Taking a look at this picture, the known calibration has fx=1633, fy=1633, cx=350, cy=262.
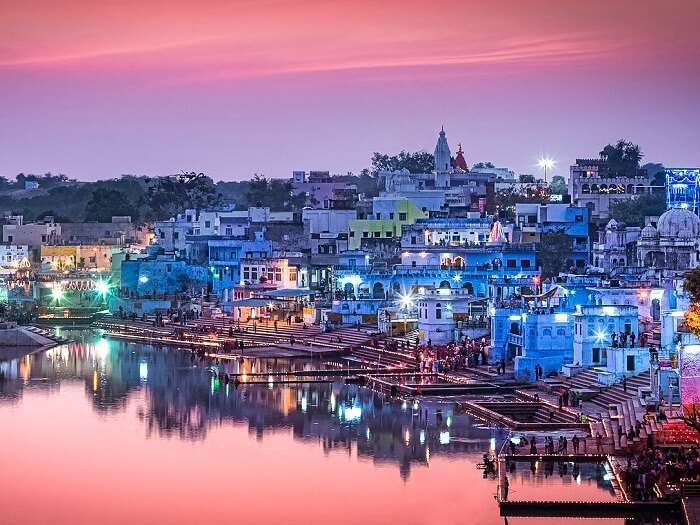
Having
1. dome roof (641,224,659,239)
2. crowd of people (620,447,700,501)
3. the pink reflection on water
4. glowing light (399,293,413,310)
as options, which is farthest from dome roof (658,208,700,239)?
crowd of people (620,447,700,501)

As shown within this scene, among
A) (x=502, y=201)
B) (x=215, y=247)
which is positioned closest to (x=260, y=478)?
(x=215, y=247)

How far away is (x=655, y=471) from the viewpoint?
96.6 feet

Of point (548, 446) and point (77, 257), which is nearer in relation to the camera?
point (548, 446)

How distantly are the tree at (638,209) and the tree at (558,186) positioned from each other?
9.12m

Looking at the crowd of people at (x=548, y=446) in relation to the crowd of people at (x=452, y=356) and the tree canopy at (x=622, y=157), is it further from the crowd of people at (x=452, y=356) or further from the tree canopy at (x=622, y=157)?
the tree canopy at (x=622, y=157)

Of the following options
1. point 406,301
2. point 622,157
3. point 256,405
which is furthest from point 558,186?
point 256,405

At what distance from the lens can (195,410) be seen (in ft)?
139

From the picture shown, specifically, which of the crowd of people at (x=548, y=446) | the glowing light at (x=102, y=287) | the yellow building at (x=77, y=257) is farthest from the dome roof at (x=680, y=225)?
the yellow building at (x=77, y=257)

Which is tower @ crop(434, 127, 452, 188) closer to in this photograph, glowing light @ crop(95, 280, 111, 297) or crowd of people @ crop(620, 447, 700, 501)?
glowing light @ crop(95, 280, 111, 297)

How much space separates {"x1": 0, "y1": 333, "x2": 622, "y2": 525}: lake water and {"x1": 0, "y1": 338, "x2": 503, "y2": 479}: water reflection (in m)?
0.06

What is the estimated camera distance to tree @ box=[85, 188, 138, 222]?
10244 cm

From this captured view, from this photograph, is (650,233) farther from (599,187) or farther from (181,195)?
(181,195)

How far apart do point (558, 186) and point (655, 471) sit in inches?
3015

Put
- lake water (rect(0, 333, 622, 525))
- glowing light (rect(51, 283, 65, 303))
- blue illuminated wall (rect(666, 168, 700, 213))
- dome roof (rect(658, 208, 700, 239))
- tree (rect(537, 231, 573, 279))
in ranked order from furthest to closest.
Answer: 1. glowing light (rect(51, 283, 65, 303))
2. tree (rect(537, 231, 573, 279))
3. blue illuminated wall (rect(666, 168, 700, 213))
4. dome roof (rect(658, 208, 700, 239))
5. lake water (rect(0, 333, 622, 525))
